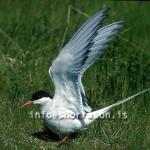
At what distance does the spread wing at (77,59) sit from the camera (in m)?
6.88

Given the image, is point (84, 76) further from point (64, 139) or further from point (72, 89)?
point (72, 89)

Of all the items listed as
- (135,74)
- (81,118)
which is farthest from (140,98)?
(81,118)

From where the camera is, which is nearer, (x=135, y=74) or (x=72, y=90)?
(x=72, y=90)

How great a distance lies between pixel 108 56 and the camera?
9.30 m

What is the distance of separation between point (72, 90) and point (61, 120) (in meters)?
0.32

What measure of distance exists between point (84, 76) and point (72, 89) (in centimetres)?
189

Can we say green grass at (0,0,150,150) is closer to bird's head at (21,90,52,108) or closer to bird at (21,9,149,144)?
bird at (21,9,149,144)

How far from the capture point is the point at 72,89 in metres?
7.12

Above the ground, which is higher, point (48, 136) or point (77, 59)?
point (77, 59)

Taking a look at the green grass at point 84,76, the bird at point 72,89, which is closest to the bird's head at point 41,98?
the bird at point 72,89

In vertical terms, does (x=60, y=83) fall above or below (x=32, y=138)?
above

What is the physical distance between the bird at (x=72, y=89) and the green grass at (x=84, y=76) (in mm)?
194

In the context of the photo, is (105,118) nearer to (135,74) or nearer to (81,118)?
(81,118)

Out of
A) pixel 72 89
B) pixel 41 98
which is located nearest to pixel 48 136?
pixel 41 98
